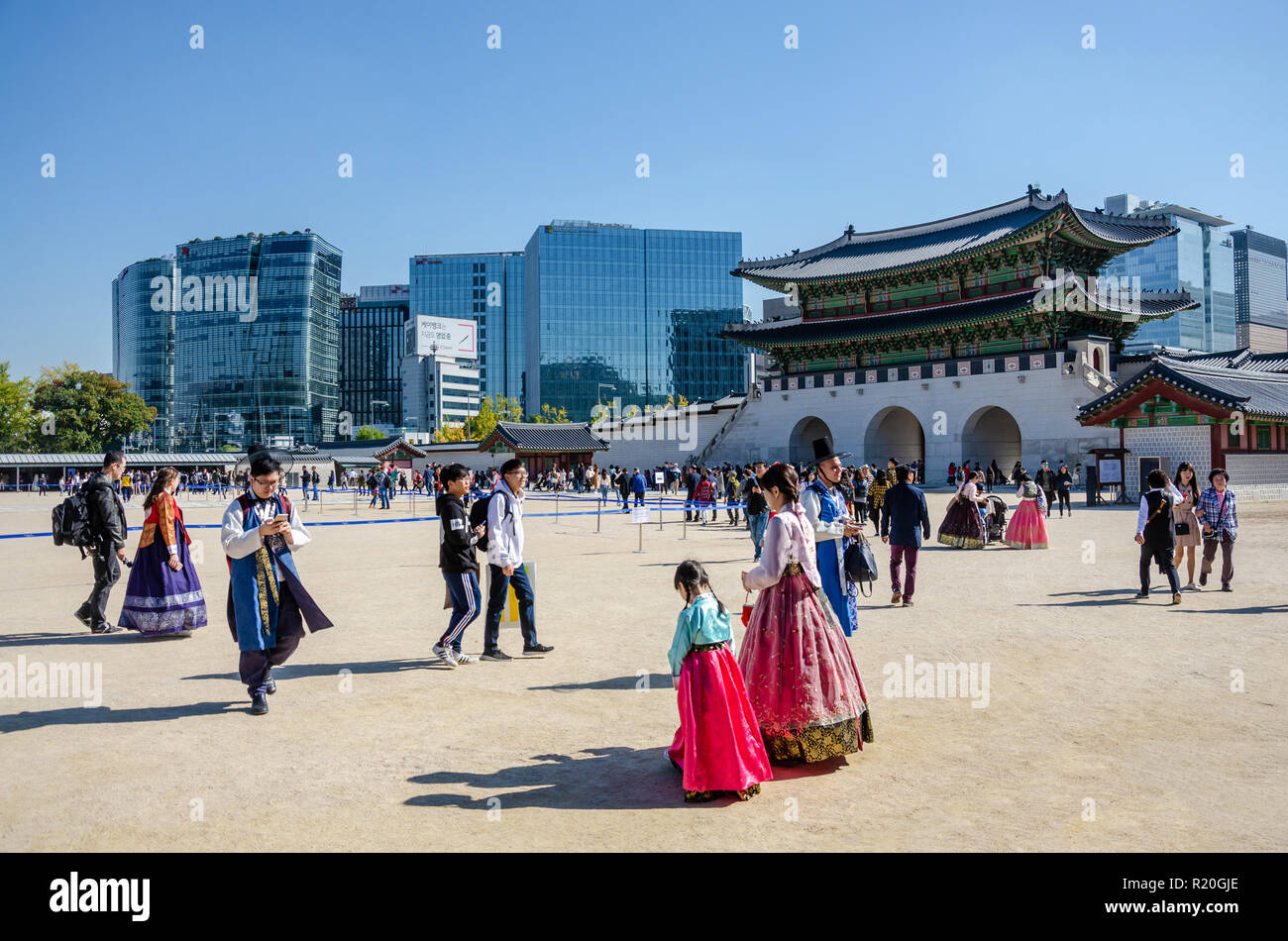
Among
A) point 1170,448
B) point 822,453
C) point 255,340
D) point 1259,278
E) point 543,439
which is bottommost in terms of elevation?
point 822,453

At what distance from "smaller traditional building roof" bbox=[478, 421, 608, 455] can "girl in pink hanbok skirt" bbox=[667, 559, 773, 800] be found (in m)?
53.6

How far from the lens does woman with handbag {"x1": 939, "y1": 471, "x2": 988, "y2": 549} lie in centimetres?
1817

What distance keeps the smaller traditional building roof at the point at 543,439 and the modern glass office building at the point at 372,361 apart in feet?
341

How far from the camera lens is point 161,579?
949 centimetres

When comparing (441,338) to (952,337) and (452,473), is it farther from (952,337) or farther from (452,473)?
(452,473)

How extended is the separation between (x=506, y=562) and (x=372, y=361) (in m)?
163

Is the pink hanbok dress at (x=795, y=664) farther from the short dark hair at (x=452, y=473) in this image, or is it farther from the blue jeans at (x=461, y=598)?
the short dark hair at (x=452, y=473)

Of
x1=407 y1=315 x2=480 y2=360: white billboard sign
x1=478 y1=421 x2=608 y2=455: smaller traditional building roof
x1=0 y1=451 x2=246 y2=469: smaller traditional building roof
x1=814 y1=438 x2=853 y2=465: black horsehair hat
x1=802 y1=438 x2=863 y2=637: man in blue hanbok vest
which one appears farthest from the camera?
x1=407 y1=315 x2=480 y2=360: white billboard sign

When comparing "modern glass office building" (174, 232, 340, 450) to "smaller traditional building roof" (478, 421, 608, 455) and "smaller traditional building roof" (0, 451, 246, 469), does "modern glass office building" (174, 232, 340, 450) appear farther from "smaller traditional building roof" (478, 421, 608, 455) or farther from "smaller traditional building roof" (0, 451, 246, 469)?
"smaller traditional building roof" (478, 421, 608, 455)

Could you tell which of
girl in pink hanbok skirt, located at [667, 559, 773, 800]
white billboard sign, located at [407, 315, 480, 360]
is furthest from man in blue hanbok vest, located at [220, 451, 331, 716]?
white billboard sign, located at [407, 315, 480, 360]

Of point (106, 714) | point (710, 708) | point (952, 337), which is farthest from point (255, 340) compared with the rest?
point (710, 708)

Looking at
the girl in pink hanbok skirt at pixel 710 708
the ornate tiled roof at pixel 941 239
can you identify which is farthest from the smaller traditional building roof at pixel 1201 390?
the girl in pink hanbok skirt at pixel 710 708

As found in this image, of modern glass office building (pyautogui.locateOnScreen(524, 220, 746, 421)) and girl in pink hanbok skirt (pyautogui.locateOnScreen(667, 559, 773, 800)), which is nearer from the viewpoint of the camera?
girl in pink hanbok skirt (pyautogui.locateOnScreen(667, 559, 773, 800))
